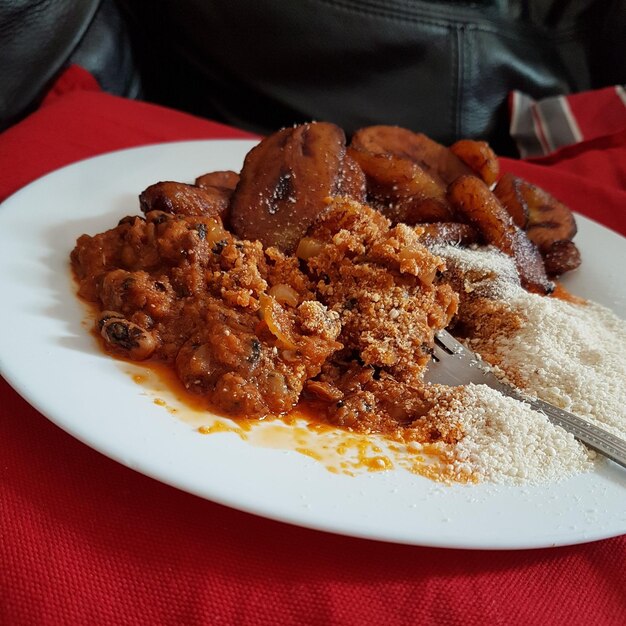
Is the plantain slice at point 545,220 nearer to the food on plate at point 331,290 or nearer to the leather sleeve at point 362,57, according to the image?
the food on plate at point 331,290

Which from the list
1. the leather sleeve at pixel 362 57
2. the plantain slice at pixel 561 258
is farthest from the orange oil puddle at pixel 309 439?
the leather sleeve at pixel 362 57

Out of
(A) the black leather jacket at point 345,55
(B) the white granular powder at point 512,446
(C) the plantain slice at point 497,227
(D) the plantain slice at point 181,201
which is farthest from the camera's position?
(A) the black leather jacket at point 345,55

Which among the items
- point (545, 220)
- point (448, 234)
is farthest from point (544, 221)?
point (448, 234)

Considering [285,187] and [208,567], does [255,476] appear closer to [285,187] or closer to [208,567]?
[208,567]

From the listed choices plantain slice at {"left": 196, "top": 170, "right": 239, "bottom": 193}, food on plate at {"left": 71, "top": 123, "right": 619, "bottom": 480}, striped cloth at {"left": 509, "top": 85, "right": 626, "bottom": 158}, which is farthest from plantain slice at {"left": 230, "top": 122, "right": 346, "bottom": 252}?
striped cloth at {"left": 509, "top": 85, "right": 626, "bottom": 158}

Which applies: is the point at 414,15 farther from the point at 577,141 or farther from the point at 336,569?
the point at 336,569

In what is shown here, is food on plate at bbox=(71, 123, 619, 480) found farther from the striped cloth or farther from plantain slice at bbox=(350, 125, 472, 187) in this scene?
the striped cloth
